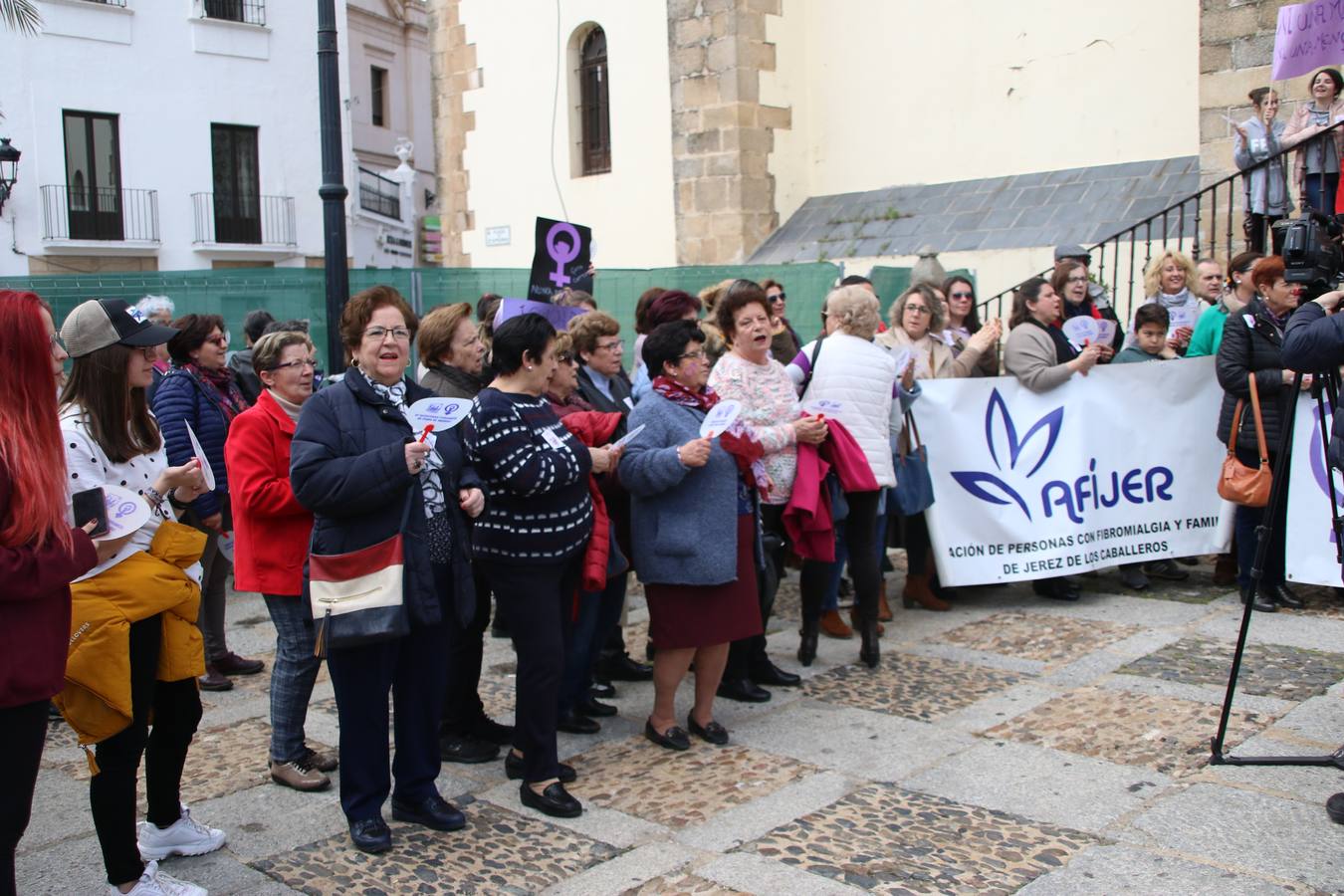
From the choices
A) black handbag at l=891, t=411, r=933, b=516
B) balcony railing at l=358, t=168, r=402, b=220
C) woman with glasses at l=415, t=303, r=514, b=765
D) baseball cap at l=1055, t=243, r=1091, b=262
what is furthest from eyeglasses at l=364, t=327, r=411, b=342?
balcony railing at l=358, t=168, r=402, b=220

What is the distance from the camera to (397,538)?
13.0 feet

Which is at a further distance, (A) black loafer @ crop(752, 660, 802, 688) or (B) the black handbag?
(B) the black handbag

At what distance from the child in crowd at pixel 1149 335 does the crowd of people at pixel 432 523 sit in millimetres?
771

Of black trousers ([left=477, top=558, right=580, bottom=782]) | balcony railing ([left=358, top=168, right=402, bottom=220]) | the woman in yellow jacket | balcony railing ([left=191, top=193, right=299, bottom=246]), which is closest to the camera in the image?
the woman in yellow jacket

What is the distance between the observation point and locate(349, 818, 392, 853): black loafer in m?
4.11

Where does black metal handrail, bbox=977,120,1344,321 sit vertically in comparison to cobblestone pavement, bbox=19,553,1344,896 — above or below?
above

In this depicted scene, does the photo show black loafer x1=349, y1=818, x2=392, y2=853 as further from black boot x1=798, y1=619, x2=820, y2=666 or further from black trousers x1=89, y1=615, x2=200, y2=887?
black boot x1=798, y1=619, x2=820, y2=666

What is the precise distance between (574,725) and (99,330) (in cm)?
254

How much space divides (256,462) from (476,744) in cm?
142

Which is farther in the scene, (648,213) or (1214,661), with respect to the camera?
(648,213)

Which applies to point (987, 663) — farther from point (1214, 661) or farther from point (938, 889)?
point (938, 889)

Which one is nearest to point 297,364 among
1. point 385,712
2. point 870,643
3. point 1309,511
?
point 385,712

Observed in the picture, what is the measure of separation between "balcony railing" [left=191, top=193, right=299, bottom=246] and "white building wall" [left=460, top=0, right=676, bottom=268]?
1071cm

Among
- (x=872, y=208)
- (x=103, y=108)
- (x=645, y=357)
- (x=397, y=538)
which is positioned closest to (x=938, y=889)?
(x=397, y=538)
